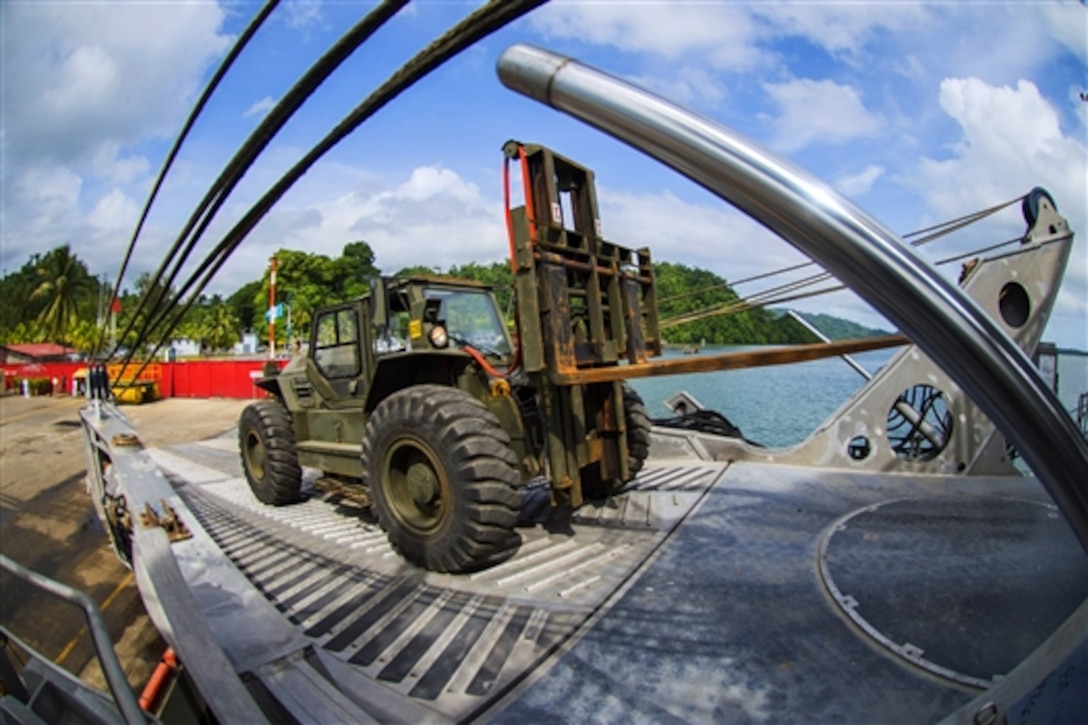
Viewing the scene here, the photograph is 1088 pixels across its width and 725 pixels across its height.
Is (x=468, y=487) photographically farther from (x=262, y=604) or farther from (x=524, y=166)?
(x=524, y=166)

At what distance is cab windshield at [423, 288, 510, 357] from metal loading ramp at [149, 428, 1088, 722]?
5.19 ft

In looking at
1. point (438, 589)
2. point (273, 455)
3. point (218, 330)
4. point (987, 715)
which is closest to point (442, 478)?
point (438, 589)

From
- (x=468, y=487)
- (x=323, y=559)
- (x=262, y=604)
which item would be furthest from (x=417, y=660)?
(x=323, y=559)

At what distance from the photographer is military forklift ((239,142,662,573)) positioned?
3619mm

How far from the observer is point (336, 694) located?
211cm

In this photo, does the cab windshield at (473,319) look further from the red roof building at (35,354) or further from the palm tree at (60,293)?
the palm tree at (60,293)

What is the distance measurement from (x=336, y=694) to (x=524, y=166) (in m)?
2.92

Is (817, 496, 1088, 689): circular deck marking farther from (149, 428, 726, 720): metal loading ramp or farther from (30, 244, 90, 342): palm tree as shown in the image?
(30, 244, 90, 342): palm tree

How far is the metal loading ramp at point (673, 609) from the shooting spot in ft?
7.23

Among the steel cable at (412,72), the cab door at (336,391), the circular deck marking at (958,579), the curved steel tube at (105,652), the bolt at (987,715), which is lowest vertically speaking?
the circular deck marking at (958,579)

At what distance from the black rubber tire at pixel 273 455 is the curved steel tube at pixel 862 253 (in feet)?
18.7

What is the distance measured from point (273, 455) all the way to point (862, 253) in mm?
5961

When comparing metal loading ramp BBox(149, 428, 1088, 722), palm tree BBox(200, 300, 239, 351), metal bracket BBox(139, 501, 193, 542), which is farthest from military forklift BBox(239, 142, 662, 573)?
→ palm tree BBox(200, 300, 239, 351)

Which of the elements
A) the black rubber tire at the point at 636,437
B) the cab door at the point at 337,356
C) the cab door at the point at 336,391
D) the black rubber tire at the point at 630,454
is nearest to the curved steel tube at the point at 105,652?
the cab door at the point at 336,391
